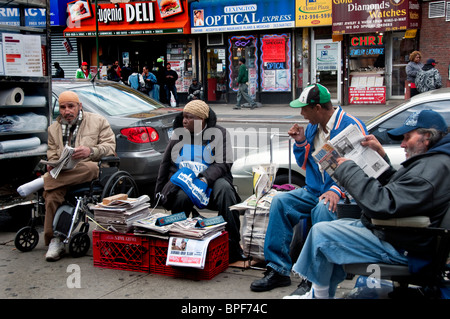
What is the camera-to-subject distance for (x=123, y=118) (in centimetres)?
742

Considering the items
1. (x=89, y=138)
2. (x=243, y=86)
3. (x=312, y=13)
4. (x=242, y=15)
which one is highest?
(x=242, y=15)

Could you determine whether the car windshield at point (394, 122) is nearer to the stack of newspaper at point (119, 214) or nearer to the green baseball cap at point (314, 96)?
the green baseball cap at point (314, 96)

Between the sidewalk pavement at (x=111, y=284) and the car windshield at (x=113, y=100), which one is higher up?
the car windshield at (x=113, y=100)

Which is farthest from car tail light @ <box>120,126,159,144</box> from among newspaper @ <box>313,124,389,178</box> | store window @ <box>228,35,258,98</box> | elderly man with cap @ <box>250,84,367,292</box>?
store window @ <box>228,35,258,98</box>

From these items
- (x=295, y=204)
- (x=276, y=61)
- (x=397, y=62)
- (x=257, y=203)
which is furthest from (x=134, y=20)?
(x=295, y=204)

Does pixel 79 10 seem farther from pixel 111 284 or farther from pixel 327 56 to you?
pixel 111 284

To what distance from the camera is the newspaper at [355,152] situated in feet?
11.4

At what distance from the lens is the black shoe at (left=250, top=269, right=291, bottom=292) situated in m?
4.14

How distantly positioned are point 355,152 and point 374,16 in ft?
54.5

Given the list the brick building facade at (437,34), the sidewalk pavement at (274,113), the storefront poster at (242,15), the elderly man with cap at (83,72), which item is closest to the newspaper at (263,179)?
the sidewalk pavement at (274,113)

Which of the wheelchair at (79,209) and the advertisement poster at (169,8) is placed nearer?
the wheelchair at (79,209)

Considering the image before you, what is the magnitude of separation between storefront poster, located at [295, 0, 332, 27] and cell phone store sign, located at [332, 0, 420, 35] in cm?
45

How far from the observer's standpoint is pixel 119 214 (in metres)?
4.69

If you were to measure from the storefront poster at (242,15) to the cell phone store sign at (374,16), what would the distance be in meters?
2.02
